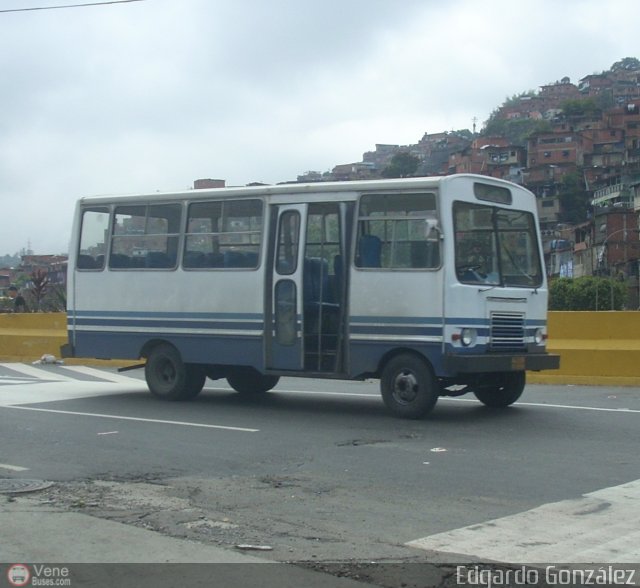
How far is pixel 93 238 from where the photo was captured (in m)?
15.3

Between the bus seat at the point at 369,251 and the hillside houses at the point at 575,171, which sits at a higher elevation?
the hillside houses at the point at 575,171

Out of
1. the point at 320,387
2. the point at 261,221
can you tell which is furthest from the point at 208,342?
the point at 320,387

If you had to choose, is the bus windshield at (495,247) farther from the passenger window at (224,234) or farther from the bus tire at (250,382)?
the bus tire at (250,382)

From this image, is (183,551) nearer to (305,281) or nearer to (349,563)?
(349,563)

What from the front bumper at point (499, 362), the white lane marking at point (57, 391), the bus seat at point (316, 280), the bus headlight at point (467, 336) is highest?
the bus seat at point (316, 280)

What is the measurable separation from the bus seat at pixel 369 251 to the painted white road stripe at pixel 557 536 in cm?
509

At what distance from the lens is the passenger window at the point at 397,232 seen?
11906 mm

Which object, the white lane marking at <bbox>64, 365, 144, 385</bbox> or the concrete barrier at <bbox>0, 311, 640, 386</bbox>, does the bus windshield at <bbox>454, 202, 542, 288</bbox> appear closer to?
the concrete barrier at <bbox>0, 311, 640, 386</bbox>

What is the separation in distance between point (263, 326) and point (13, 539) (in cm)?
677

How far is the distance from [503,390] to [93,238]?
660cm

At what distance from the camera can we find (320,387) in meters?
16.9

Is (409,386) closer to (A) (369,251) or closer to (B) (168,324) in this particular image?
(A) (369,251)

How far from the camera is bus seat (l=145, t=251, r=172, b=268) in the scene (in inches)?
567

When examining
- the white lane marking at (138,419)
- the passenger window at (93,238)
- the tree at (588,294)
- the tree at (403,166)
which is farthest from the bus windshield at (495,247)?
the tree at (403,166)
